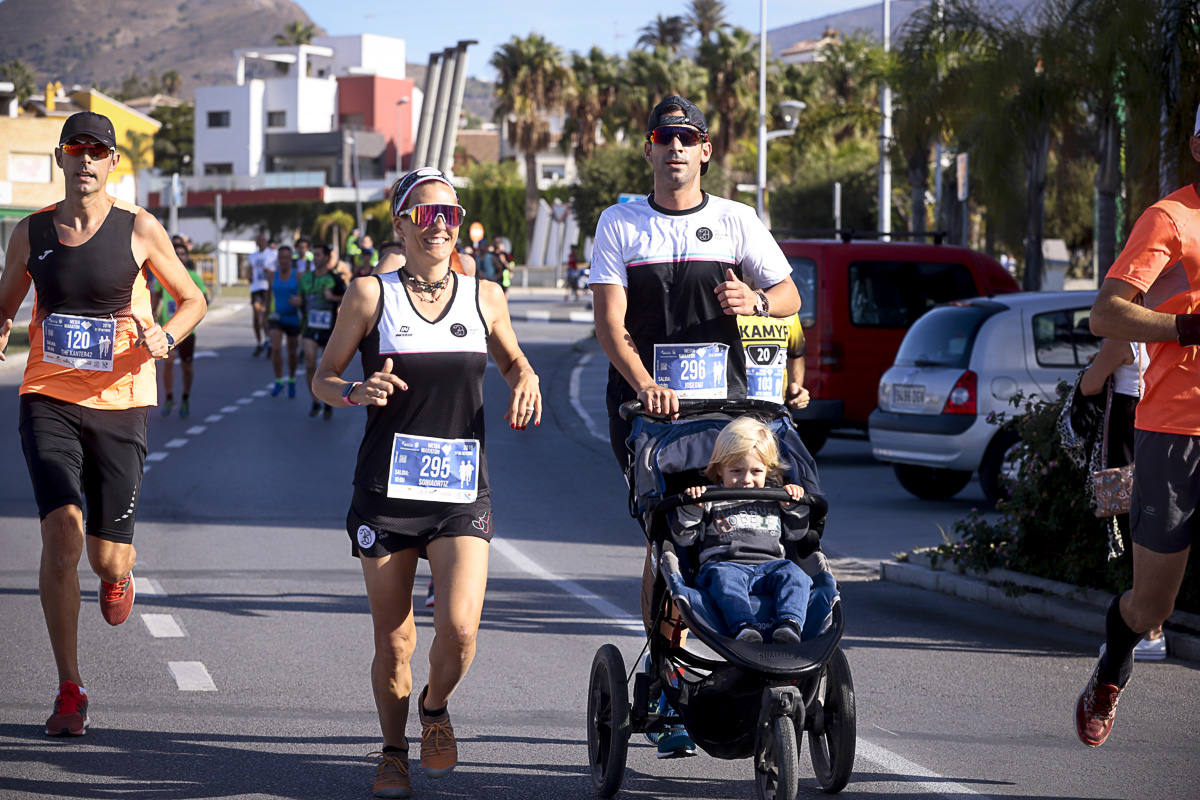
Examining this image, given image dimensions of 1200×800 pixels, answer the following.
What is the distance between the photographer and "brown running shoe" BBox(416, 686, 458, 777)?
207 inches

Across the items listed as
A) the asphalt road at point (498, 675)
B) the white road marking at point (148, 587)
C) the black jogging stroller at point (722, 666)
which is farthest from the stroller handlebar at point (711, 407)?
the white road marking at point (148, 587)

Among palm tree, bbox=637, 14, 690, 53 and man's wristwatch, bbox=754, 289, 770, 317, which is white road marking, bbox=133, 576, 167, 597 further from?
palm tree, bbox=637, 14, 690, 53

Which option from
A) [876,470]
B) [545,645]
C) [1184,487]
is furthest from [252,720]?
[876,470]

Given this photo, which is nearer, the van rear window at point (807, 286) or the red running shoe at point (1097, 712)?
the red running shoe at point (1097, 712)

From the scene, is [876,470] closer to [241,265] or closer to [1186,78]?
[1186,78]

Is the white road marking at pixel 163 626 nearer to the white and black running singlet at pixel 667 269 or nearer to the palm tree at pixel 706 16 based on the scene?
the white and black running singlet at pixel 667 269

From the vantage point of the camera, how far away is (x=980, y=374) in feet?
41.5

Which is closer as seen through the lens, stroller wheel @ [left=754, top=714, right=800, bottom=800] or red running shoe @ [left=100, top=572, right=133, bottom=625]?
stroller wheel @ [left=754, top=714, right=800, bottom=800]

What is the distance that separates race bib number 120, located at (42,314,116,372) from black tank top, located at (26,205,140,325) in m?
0.04

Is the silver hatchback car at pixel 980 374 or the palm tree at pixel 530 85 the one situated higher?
the palm tree at pixel 530 85

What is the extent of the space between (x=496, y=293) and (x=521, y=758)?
1.62 meters

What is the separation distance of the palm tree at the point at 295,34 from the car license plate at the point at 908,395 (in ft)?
446

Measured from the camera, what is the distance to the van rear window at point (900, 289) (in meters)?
15.1

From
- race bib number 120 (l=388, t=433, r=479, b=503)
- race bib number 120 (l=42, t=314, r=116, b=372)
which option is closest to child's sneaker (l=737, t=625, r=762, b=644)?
race bib number 120 (l=388, t=433, r=479, b=503)
